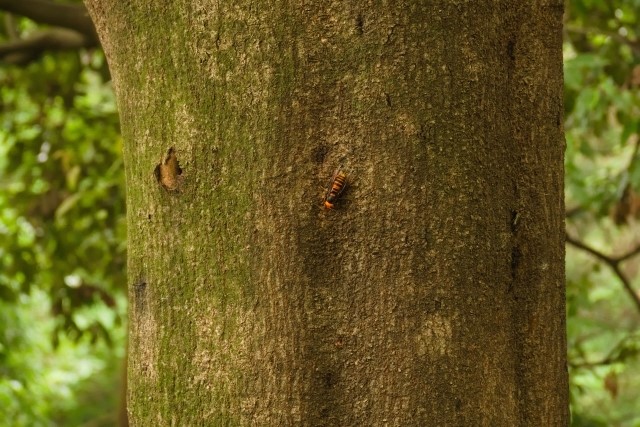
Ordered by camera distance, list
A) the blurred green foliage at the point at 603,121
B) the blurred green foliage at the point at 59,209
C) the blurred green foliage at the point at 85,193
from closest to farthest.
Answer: the blurred green foliage at the point at 603,121 < the blurred green foliage at the point at 85,193 < the blurred green foliage at the point at 59,209

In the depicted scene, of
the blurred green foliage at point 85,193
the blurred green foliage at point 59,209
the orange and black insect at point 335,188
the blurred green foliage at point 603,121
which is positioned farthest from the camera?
the blurred green foliage at point 59,209

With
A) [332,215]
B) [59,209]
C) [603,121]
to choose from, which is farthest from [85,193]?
[332,215]

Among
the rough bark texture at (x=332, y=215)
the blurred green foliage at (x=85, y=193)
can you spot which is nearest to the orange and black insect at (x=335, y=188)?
the rough bark texture at (x=332, y=215)

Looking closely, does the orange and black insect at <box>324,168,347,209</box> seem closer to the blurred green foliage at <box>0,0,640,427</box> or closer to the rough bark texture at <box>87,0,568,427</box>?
the rough bark texture at <box>87,0,568,427</box>

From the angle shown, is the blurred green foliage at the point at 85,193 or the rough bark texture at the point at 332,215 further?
the blurred green foliage at the point at 85,193

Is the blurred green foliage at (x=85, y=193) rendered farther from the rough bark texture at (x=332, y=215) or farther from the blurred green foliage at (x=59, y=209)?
the rough bark texture at (x=332, y=215)

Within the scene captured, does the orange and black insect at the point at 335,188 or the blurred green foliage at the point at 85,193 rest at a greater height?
the blurred green foliage at the point at 85,193

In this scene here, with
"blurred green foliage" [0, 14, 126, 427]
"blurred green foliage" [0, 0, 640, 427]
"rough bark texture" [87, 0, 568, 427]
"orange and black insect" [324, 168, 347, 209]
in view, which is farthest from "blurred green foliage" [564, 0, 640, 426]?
"blurred green foliage" [0, 14, 126, 427]
